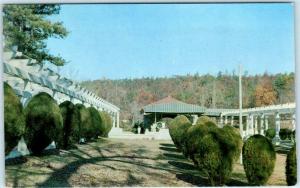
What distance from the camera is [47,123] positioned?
11.3 meters

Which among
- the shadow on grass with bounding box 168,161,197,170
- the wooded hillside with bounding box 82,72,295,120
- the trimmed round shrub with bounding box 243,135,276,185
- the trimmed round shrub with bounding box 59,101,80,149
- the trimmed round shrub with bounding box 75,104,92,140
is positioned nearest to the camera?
the trimmed round shrub with bounding box 243,135,276,185

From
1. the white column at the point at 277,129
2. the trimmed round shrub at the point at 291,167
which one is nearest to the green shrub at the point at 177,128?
the white column at the point at 277,129

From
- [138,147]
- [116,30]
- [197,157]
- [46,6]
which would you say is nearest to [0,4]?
[46,6]

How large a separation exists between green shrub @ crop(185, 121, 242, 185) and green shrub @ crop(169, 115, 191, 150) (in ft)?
1.64

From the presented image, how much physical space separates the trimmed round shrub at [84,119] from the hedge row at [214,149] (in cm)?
245

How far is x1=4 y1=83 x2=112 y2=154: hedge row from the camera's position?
1008 centimetres

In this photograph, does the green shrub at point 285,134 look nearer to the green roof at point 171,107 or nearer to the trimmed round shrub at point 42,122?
the green roof at point 171,107

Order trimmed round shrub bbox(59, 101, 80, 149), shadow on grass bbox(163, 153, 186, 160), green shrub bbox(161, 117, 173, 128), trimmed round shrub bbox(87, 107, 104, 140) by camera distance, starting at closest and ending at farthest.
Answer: shadow on grass bbox(163, 153, 186, 160), trimmed round shrub bbox(59, 101, 80, 149), green shrub bbox(161, 117, 173, 128), trimmed round shrub bbox(87, 107, 104, 140)

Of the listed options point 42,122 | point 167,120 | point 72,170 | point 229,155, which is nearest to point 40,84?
point 42,122

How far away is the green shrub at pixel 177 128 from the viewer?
35.7 feet

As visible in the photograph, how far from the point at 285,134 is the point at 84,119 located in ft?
13.7

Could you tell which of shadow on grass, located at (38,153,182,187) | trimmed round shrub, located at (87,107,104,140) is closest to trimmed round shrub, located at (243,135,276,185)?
shadow on grass, located at (38,153,182,187)

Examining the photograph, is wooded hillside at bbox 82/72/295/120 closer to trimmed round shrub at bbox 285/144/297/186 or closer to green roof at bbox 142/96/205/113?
green roof at bbox 142/96/205/113

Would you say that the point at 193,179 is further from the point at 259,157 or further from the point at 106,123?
the point at 106,123
